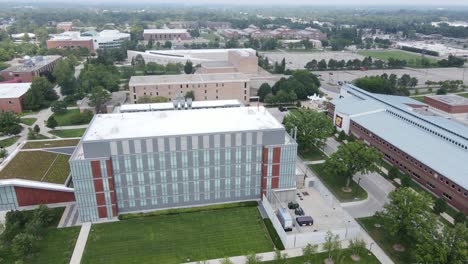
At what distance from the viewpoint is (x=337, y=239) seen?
3488 centimetres

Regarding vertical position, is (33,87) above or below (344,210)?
above

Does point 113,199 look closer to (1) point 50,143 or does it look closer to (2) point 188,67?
(1) point 50,143

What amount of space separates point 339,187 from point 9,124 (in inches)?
2328

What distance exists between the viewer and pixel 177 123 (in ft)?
138

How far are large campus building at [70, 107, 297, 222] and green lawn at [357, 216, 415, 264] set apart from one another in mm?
9753

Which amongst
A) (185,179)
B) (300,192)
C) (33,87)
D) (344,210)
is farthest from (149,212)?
(33,87)

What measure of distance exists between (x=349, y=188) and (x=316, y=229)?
11.7 metres

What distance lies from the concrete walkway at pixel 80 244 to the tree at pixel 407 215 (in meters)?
31.0

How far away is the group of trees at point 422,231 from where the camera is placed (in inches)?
1113

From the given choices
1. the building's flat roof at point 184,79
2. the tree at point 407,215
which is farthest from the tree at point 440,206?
the building's flat roof at point 184,79

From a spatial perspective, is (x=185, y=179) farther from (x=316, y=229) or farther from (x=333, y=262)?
(x=333, y=262)

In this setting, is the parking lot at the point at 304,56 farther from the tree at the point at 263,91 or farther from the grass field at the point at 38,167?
the grass field at the point at 38,167

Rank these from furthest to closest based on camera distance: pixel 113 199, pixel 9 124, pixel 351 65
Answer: pixel 351 65 → pixel 9 124 → pixel 113 199

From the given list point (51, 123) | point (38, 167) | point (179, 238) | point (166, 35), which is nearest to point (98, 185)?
point (179, 238)
